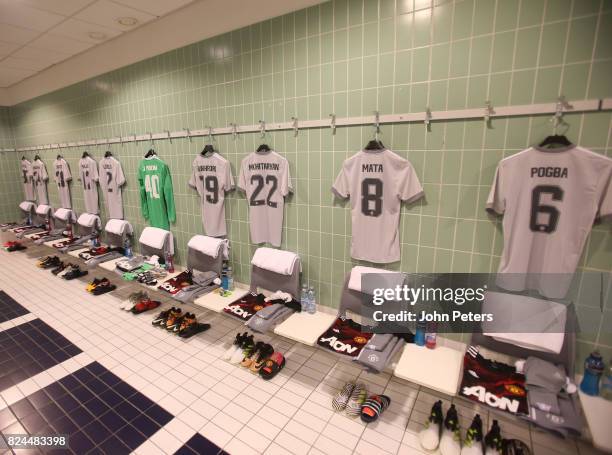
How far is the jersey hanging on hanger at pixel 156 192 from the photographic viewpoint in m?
4.37

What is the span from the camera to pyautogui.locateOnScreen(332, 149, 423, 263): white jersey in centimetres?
254

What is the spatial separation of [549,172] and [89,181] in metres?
6.52

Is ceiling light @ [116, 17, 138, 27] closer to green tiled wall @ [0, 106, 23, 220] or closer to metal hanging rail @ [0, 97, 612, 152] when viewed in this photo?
metal hanging rail @ [0, 97, 612, 152]

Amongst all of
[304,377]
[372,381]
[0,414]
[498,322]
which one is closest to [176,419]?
[304,377]

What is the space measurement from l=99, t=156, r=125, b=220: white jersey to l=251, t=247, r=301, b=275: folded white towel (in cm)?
309

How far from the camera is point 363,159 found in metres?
2.67

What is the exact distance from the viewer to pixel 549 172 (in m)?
2.02

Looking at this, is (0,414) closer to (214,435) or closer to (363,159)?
(214,435)

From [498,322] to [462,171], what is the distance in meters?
1.14

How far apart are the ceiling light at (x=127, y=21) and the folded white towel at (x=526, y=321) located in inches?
192

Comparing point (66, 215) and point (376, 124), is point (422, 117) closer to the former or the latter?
point (376, 124)

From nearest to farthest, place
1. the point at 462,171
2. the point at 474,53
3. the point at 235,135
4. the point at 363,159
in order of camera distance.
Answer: the point at 474,53, the point at 462,171, the point at 363,159, the point at 235,135

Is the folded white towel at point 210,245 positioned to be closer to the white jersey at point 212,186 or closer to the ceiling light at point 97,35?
the white jersey at point 212,186

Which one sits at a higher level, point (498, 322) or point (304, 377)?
point (498, 322)
